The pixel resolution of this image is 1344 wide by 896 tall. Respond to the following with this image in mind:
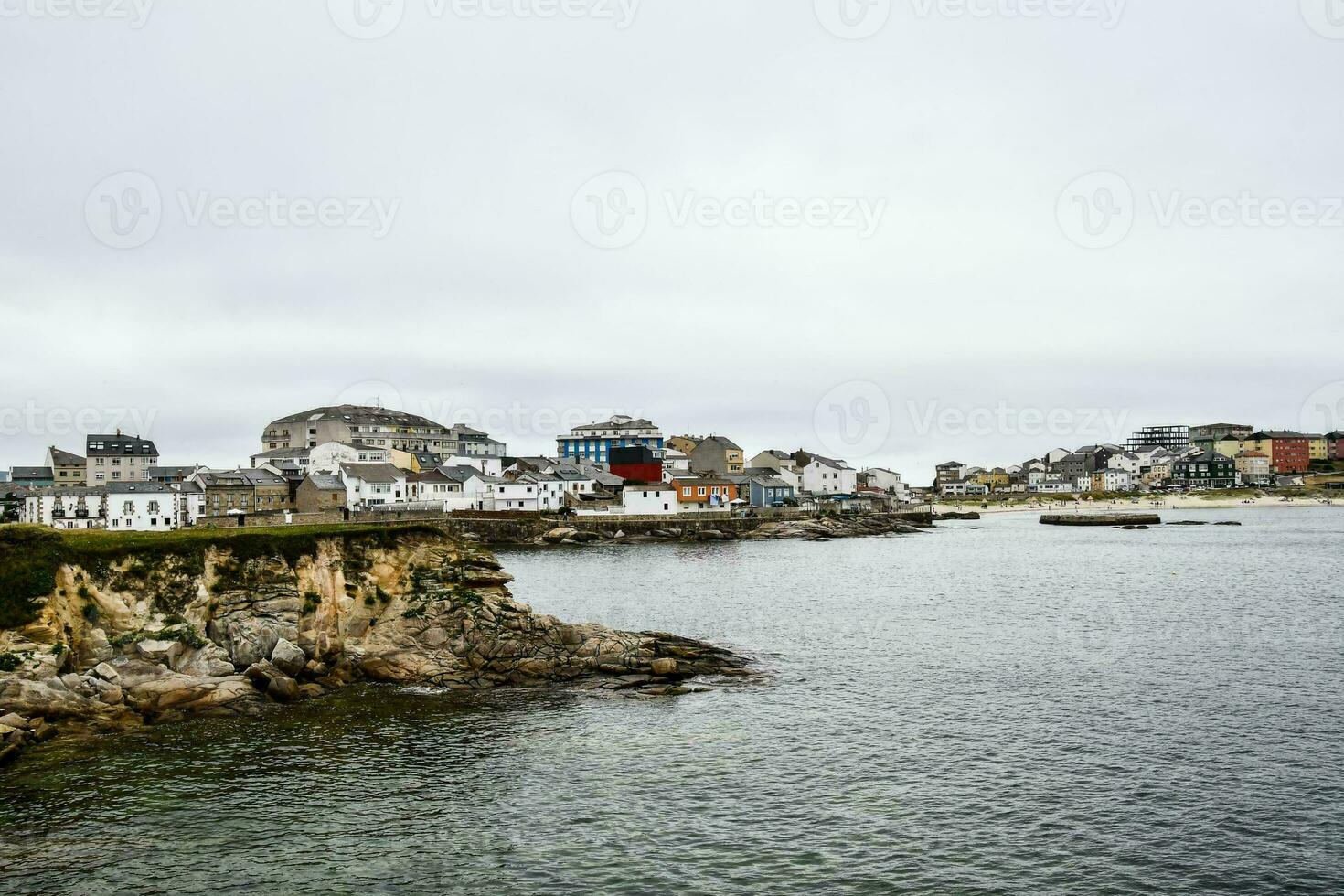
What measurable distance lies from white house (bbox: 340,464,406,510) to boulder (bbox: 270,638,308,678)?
267 ft

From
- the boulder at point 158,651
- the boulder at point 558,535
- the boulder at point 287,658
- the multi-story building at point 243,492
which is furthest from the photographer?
the boulder at point 558,535

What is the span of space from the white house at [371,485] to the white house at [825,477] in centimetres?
9597

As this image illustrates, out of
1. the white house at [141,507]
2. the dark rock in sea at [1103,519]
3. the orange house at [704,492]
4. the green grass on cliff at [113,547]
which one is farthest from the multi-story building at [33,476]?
the dark rock in sea at [1103,519]

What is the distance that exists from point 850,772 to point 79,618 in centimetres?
2844

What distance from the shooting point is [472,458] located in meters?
162

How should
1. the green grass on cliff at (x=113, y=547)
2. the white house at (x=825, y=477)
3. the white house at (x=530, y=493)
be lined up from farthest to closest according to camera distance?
the white house at (x=825, y=477), the white house at (x=530, y=493), the green grass on cliff at (x=113, y=547)

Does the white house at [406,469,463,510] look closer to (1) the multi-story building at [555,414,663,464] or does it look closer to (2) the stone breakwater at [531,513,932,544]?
(2) the stone breakwater at [531,513,932,544]

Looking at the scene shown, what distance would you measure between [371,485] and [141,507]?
127 feet

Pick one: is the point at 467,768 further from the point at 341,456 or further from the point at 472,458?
the point at 472,458

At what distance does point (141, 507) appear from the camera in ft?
262

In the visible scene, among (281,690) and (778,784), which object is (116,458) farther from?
(778,784)

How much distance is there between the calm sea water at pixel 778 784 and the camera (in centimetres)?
1867

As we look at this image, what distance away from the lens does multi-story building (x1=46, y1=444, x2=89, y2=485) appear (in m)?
124

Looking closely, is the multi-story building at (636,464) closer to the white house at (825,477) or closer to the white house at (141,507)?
the white house at (825,477)
